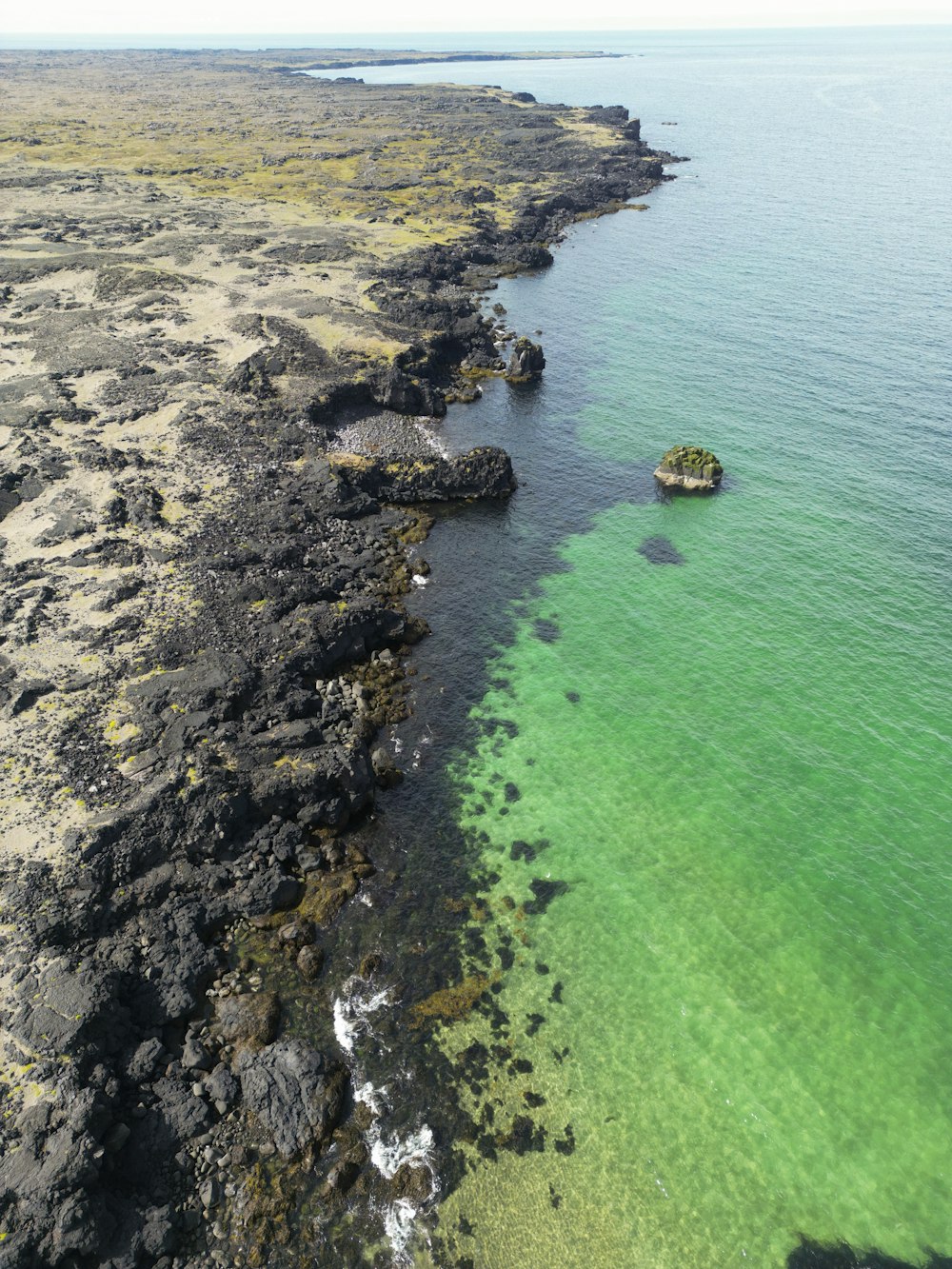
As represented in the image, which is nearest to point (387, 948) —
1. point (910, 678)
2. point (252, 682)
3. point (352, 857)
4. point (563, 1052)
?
point (352, 857)

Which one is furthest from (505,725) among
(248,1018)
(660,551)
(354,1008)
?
(660,551)

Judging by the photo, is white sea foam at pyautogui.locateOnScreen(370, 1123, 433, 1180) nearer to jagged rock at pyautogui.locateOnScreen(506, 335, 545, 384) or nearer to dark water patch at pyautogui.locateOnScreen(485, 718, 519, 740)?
dark water patch at pyautogui.locateOnScreen(485, 718, 519, 740)

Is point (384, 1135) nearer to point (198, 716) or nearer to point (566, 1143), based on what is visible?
point (566, 1143)

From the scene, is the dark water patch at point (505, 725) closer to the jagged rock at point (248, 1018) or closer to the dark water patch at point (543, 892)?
the dark water patch at point (543, 892)

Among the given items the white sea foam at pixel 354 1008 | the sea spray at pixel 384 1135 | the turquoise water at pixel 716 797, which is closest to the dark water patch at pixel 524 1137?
the turquoise water at pixel 716 797

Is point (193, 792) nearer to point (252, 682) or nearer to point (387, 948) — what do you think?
point (252, 682)

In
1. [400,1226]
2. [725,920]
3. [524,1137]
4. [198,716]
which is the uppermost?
[198,716]
